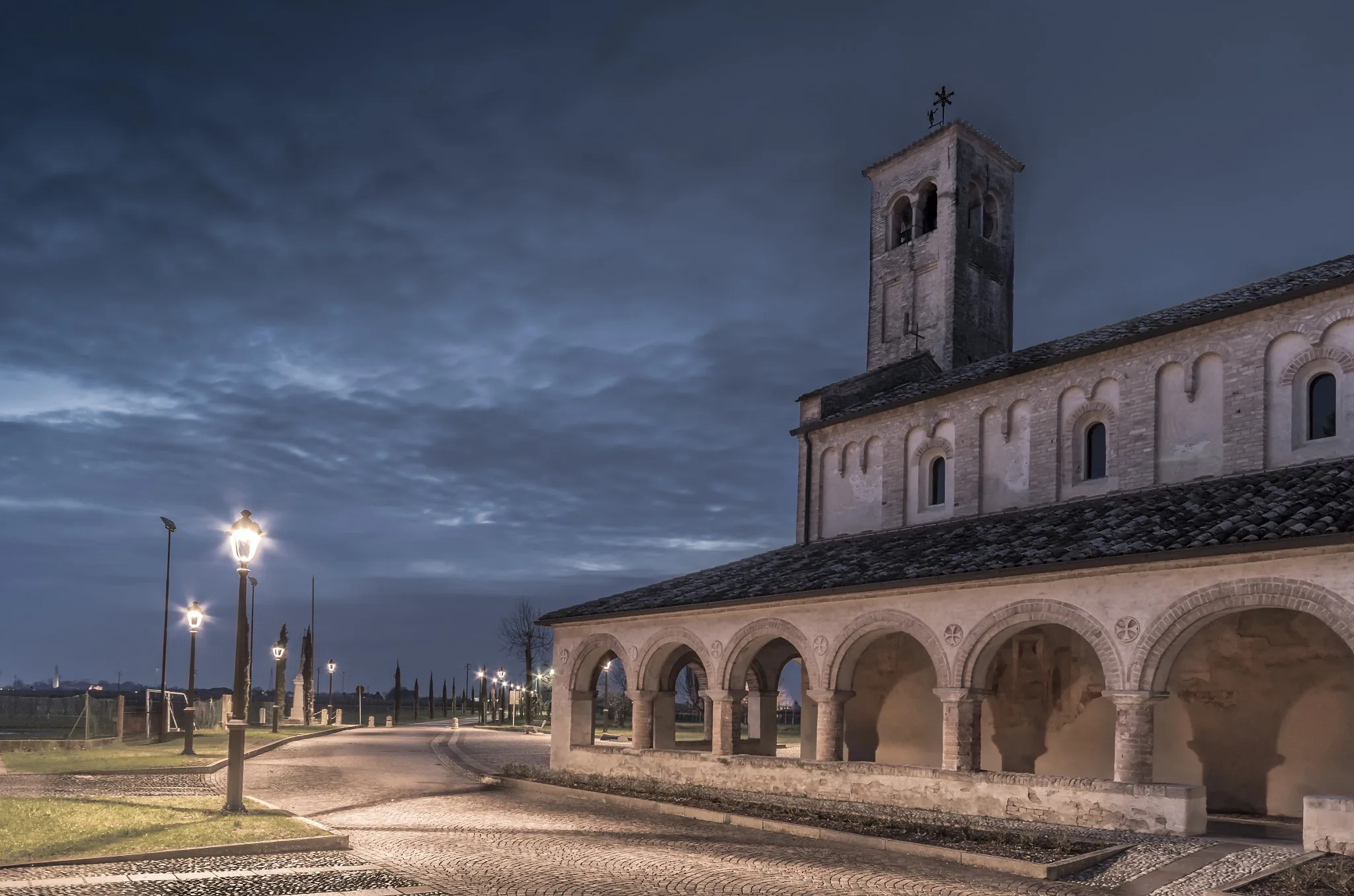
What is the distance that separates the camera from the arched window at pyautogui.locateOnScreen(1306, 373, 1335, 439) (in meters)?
17.7

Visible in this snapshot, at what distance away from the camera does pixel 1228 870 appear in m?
11.8

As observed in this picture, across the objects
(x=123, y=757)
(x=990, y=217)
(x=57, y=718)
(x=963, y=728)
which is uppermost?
(x=990, y=217)

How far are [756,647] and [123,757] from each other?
16549 millimetres

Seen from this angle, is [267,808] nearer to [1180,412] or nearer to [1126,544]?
[1126,544]

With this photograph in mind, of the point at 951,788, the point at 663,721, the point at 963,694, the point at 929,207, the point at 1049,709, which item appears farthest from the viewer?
the point at 929,207

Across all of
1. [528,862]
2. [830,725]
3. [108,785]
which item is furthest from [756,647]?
[108,785]

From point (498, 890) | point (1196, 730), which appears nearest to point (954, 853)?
point (498, 890)

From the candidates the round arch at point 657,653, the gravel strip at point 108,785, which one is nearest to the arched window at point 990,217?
the round arch at point 657,653

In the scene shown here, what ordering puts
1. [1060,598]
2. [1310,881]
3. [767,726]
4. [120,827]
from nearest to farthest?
[1310,881] < [120,827] < [1060,598] < [767,726]

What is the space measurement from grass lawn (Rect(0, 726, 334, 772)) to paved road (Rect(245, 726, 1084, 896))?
333cm

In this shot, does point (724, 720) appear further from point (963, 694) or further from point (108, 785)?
point (108, 785)

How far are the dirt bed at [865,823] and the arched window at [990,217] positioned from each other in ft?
63.9

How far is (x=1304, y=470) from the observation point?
1692cm

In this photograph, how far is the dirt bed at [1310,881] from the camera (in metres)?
10.6
